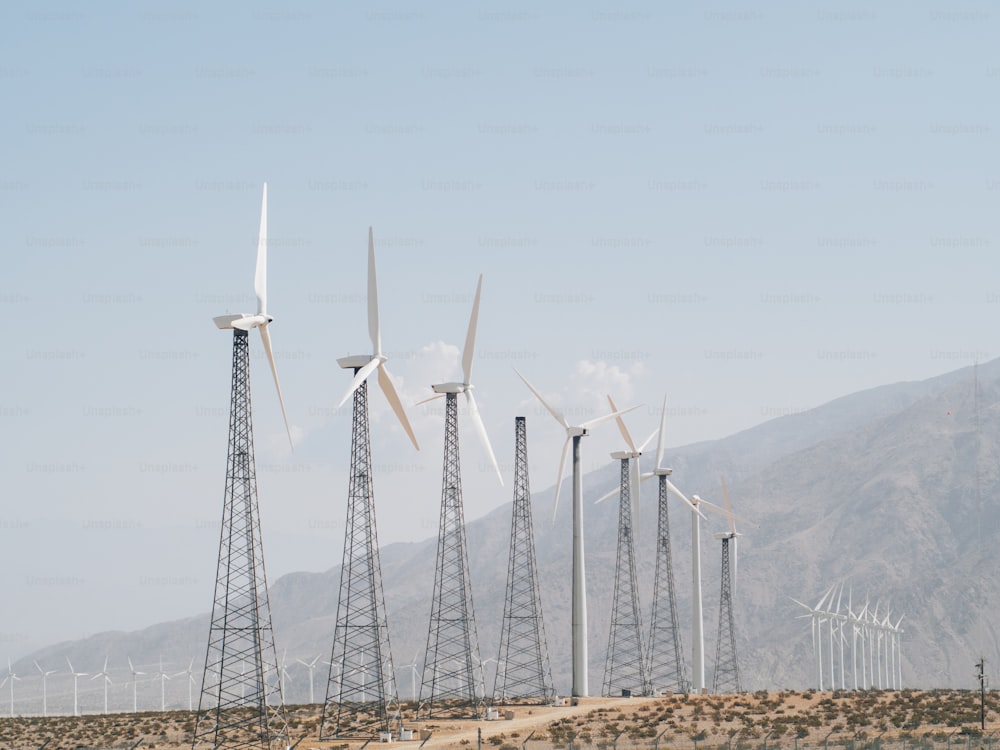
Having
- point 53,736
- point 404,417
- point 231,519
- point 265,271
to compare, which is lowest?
point 53,736

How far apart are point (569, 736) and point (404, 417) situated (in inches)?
751

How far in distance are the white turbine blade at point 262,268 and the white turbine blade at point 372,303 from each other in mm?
10300

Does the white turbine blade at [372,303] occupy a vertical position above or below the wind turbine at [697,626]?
above

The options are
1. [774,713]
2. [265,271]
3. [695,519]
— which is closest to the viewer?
[265,271]

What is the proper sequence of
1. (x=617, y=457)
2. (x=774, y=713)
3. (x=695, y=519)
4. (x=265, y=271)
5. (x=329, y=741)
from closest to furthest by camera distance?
(x=265, y=271) → (x=329, y=741) → (x=774, y=713) → (x=617, y=457) → (x=695, y=519)

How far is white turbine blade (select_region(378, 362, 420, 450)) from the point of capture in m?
73.7

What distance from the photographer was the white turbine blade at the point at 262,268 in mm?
63688

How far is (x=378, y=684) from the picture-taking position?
67750mm

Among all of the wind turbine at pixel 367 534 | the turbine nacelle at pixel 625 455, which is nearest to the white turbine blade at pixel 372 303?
the wind turbine at pixel 367 534

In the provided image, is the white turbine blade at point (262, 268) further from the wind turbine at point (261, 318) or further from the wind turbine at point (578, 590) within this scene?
the wind turbine at point (578, 590)

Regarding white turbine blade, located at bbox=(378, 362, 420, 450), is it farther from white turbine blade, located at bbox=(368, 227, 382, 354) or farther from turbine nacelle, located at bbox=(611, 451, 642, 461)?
turbine nacelle, located at bbox=(611, 451, 642, 461)

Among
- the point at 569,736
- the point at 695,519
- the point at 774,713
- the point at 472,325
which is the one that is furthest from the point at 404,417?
the point at 695,519

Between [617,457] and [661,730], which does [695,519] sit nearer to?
[617,457]

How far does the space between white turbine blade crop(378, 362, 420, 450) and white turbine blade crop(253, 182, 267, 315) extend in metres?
11.3
